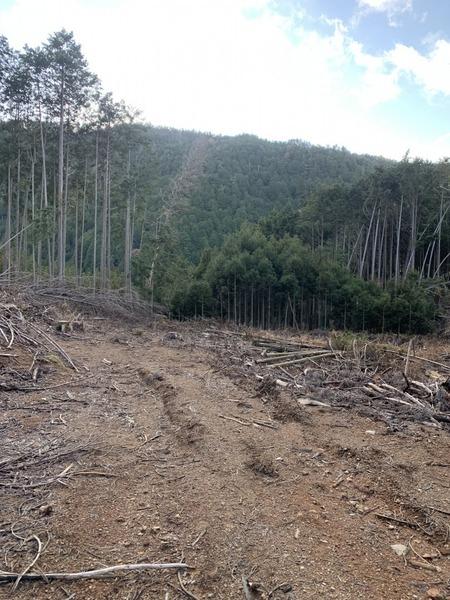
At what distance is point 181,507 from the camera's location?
2832 mm

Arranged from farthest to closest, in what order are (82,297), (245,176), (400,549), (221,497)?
(245,176) < (82,297) < (221,497) < (400,549)

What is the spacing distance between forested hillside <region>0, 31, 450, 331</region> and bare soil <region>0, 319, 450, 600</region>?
1134cm

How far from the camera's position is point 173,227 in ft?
79.3

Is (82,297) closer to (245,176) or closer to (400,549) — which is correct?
(400,549)

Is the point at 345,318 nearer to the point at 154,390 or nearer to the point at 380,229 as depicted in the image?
the point at 380,229

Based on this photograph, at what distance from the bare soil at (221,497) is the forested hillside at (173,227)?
447 inches

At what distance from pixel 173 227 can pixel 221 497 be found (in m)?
22.1

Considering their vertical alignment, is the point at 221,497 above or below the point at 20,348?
below

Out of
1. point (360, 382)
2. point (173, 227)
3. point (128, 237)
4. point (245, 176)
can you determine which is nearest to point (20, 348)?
point (360, 382)

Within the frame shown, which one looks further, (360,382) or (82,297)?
(82,297)

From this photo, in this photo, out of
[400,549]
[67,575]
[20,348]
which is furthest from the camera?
[20,348]

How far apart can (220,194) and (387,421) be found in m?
43.7

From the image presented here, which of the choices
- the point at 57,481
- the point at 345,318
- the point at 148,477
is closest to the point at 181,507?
the point at 148,477

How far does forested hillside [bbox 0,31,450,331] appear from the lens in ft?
57.2
